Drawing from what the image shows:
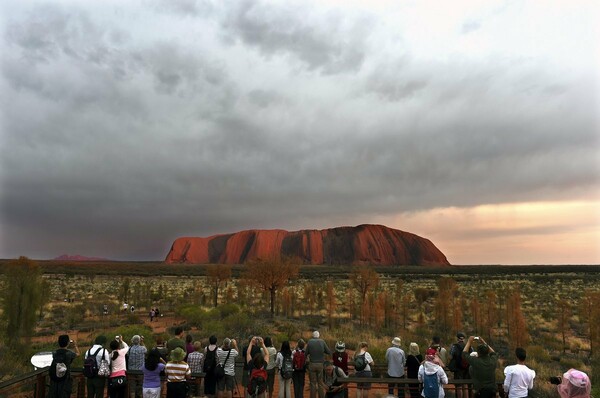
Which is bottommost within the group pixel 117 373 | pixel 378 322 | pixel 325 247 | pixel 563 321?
pixel 378 322

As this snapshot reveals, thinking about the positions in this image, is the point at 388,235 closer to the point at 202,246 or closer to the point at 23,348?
the point at 202,246

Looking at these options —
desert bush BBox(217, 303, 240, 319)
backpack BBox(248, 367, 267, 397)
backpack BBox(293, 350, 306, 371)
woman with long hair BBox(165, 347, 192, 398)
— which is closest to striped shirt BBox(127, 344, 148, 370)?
woman with long hair BBox(165, 347, 192, 398)

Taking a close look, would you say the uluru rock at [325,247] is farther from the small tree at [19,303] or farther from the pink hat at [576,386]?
the pink hat at [576,386]

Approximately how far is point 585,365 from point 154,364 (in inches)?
748

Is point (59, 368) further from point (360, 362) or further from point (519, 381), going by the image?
point (519, 381)

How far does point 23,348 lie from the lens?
1683cm

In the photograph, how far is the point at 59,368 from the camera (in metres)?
7.55

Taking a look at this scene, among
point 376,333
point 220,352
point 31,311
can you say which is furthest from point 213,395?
point 376,333

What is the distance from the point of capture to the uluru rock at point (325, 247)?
17550 centimetres

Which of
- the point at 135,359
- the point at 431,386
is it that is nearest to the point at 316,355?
the point at 431,386

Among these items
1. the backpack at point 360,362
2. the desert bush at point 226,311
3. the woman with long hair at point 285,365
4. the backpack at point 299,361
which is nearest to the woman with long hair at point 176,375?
the woman with long hair at point 285,365

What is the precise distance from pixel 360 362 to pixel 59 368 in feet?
18.7

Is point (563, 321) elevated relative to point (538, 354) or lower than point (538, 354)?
elevated

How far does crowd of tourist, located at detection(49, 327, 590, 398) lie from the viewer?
6.98 m
